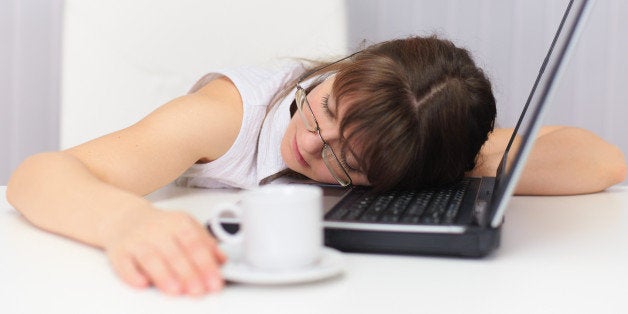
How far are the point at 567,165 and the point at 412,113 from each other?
0.33 meters

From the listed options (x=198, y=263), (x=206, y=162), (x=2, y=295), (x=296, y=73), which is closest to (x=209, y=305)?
(x=198, y=263)

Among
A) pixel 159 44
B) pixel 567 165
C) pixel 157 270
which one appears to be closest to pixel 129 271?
pixel 157 270

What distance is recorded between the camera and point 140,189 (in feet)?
3.54

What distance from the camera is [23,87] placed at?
2.12 meters

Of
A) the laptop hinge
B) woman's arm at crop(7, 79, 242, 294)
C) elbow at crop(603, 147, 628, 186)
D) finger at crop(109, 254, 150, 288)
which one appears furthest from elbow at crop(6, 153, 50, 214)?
elbow at crop(603, 147, 628, 186)

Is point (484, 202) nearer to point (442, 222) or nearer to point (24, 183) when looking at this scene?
point (442, 222)

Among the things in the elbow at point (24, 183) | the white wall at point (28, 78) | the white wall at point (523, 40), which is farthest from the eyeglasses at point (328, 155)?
the white wall at point (28, 78)

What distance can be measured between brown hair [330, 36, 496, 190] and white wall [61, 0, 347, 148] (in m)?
0.52

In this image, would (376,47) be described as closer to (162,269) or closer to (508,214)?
(508,214)

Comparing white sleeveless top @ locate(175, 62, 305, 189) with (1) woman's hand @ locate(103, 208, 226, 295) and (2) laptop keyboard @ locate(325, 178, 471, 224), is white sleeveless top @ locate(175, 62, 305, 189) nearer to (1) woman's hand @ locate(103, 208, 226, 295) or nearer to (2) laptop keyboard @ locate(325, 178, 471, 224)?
(2) laptop keyboard @ locate(325, 178, 471, 224)

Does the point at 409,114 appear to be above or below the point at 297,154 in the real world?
above

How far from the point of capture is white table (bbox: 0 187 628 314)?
60 cm

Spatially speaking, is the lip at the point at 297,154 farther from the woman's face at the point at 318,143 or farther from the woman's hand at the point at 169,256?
the woman's hand at the point at 169,256

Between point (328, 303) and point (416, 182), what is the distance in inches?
21.2
